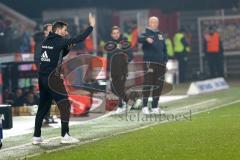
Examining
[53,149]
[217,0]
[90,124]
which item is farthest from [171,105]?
[217,0]

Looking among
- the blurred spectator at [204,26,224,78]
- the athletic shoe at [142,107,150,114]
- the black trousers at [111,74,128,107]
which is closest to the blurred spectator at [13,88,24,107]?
the black trousers at [111,74,128,107]

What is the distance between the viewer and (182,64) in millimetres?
35750

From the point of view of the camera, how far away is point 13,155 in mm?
14062

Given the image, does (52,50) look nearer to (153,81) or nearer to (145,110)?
(145,110)

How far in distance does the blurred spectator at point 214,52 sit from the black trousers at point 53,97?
801 inches

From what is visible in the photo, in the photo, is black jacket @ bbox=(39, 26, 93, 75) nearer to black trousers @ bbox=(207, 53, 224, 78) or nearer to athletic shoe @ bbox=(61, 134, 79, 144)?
athletic shoe @ bbox=(61, 134, 79, 144)

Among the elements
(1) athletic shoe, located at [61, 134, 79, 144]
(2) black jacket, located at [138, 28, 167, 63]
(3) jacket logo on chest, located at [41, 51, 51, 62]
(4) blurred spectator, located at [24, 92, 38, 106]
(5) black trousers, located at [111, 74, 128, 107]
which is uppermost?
(2) black jacket, located at [138, 28, 167, 63]

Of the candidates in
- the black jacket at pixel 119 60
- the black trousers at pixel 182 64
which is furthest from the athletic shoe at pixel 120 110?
the black trousers at pixel 182 64

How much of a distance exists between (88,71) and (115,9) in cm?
1330

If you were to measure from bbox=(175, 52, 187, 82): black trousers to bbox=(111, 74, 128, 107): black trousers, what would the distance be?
13.5m

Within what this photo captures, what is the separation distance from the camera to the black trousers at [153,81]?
20.9 meters

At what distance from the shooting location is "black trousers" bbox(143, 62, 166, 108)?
2092 centimetres

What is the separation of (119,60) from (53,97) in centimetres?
656

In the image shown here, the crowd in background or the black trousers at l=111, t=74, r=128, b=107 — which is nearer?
the black trousers at l=111, t=74, r=128, b=107
